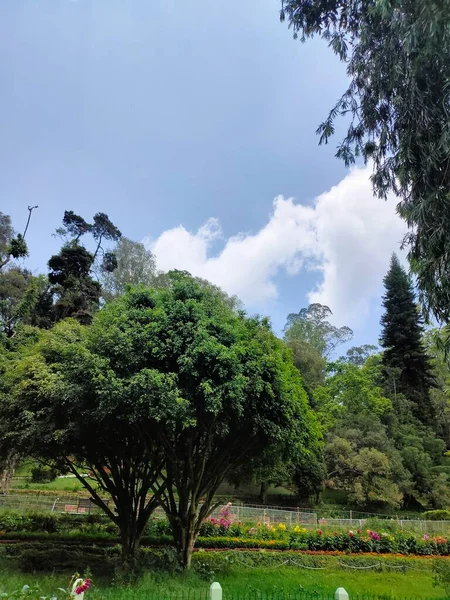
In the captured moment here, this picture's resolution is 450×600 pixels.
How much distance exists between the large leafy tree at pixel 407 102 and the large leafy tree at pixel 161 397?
403 cm

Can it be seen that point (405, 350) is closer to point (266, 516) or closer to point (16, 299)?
point (266, 516)

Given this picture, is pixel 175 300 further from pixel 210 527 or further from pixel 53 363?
pixel 210 527

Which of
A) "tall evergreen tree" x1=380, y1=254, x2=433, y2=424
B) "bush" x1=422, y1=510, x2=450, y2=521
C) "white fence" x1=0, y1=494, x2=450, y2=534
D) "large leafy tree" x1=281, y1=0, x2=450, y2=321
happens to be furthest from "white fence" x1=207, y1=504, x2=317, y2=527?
"tall evergreen tree" x1=380, y1=254, x2=433, y2=424

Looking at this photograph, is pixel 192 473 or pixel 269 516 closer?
pixel 192 473

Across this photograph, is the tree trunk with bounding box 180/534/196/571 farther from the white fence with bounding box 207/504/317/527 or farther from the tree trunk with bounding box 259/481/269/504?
the tree trunk with bounding box 259/481/269/504

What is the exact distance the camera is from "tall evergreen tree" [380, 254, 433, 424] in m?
41.6

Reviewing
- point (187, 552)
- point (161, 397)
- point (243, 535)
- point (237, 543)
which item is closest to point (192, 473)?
point (187, 552)

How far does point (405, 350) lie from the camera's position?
44750 millimetres

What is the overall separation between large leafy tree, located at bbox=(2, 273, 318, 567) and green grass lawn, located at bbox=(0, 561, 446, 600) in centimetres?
191

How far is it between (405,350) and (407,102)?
133 ft

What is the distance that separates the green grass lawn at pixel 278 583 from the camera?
7.72 meters

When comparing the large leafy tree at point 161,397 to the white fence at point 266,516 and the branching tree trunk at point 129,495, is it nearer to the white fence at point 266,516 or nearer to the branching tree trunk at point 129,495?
the branching tree trunk at point 129,495

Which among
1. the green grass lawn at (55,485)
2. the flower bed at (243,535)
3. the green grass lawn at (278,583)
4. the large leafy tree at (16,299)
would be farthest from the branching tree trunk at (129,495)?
the large leafy tree at (16,299)

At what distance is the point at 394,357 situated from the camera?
44.5m
